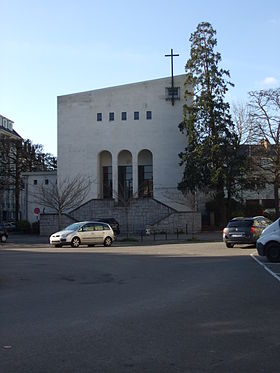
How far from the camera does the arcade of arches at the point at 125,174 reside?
191ft

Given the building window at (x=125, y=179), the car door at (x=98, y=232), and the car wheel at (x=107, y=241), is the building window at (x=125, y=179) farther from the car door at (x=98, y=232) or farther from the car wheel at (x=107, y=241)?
the car door at (x=98, y=232)

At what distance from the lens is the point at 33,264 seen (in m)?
18.1

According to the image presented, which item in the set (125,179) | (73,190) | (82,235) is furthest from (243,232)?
(125,179)

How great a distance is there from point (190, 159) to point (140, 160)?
11.9 metres

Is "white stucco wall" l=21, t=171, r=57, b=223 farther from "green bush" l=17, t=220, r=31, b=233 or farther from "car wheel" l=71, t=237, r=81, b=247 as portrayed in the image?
"car wheel" l=71, t=237, r=81, b=247

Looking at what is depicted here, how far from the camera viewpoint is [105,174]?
2422 inches

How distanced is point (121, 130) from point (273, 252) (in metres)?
41.9

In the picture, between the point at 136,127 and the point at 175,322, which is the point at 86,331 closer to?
the point at 175,322

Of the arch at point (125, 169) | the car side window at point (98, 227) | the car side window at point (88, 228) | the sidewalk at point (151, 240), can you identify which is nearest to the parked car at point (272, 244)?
the car side window at point (88, 228)

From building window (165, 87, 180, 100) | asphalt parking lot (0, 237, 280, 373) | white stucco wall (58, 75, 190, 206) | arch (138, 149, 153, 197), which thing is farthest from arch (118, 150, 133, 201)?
asphalt parking lot (0, 237, 280, 373)

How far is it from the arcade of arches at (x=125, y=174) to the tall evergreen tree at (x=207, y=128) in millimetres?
8115

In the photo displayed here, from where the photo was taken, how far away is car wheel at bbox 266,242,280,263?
1784cm

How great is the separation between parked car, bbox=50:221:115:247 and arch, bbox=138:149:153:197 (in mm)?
28651

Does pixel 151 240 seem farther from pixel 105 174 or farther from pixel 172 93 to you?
pixel 105 174
